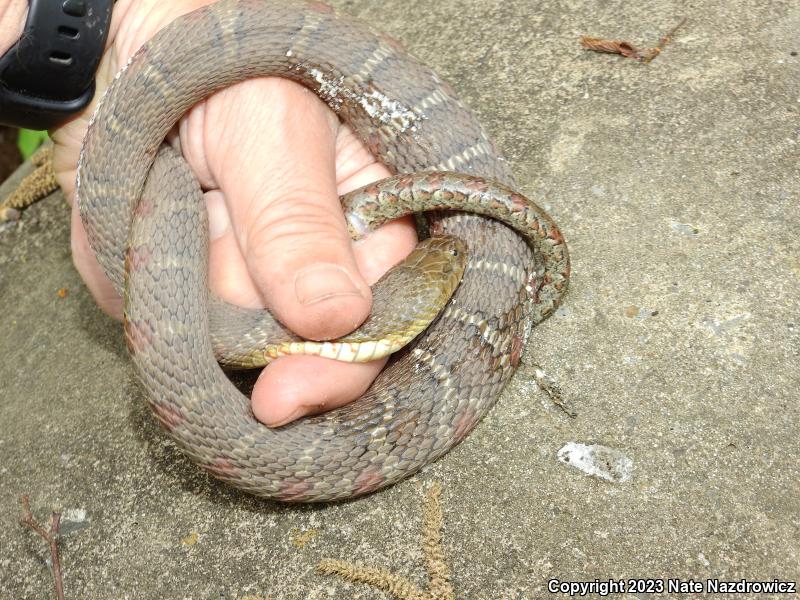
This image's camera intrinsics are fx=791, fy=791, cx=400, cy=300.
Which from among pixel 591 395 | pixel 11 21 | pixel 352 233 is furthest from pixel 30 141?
pixel 591 395

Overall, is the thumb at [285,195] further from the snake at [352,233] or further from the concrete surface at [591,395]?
the concrete surface at [591,395]

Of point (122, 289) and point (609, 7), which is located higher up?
point (609, 7)

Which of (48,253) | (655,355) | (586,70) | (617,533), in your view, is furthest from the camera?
(48,253)

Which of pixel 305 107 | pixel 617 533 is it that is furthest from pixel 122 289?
pixel 617 533

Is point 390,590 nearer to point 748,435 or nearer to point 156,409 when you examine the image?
point 156,409

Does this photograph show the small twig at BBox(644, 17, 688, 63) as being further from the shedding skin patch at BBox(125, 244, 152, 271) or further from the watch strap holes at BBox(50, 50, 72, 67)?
the watch strap holes at BBox(50, 50, 72, 67)

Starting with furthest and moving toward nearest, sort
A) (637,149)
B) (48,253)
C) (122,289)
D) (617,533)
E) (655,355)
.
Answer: (48,253), (637,149), (122,289), (655,355), (617,533)

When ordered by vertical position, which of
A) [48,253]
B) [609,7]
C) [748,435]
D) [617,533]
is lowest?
[48,253]

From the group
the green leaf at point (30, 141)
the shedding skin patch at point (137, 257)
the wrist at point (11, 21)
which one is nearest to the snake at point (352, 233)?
the shedding skin patch at point (137, 257)
